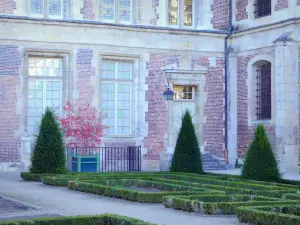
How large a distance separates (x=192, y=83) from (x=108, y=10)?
3616mm

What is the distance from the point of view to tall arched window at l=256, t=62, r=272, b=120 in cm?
2155

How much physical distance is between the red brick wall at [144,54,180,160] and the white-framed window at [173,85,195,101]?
649 mm

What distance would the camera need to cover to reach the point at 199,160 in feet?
62.3

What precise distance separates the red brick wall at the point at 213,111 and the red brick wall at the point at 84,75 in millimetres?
3657

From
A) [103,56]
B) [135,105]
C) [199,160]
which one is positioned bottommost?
[199,160]

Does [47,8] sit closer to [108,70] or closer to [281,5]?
[108,70]

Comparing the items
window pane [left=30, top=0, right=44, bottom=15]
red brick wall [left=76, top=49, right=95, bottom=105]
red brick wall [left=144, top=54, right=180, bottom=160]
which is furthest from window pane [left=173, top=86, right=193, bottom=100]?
window pane [left=30, top=0, right=44, bottom=15]

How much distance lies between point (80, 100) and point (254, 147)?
266 inches

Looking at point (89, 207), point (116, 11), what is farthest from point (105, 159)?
point (89, 207)

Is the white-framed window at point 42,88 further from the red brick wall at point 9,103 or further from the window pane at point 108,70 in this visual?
the window pane at point 108,70

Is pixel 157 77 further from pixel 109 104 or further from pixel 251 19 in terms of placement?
pixel 251 19

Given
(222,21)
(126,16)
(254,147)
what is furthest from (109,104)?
(254,147)

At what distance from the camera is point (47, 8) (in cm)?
2094

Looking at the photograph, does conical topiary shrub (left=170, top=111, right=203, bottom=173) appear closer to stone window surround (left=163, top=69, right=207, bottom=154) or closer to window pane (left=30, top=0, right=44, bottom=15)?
stone window surround (left=163, top=69, right=207, bottom=154)
